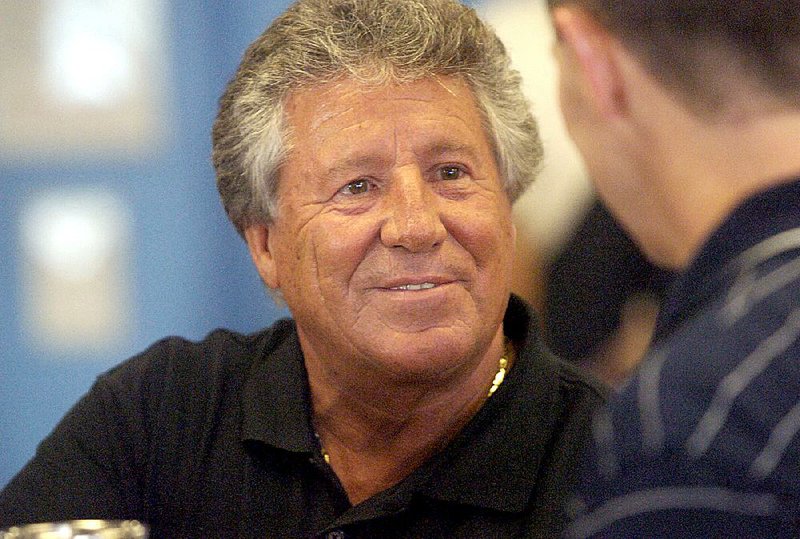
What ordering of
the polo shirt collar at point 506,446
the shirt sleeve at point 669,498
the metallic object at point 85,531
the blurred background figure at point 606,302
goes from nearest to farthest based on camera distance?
the shirt sleeve at point 669,498
the metallic object at point 85,531
the polo shirt collar at point 506,446
the blurred background figure at point 606,302

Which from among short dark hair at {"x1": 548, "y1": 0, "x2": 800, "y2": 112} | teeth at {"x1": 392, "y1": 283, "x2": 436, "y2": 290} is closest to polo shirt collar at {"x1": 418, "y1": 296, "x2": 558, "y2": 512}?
teeth at {"x1": 392, "y1": 283, "x2": 436, "y2": 290}

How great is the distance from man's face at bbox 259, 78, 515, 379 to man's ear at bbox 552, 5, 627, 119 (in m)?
0.70

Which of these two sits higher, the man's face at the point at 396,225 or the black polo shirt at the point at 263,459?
the man's face at the point at 396,225

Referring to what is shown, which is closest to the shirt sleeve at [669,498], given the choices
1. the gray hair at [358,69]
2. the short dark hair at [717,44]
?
the short dark hair at [717,44]

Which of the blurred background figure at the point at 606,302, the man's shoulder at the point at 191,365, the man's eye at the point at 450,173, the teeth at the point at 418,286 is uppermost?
the man's eye at the point at 450,173

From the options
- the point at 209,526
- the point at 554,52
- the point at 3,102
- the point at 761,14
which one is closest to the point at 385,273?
the point at 209,526

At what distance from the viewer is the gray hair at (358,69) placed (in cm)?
206

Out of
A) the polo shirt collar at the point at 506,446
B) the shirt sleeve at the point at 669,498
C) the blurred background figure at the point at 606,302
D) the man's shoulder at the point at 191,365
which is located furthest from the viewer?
the blurred background figure at the point at 606,302

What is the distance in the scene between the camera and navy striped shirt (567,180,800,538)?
1.03 meters

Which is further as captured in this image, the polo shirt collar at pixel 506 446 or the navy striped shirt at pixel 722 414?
the polo shirt collar at pixel 506 446

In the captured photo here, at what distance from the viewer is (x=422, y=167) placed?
79.9 inches

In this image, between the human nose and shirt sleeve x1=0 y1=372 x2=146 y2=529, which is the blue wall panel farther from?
the human nose

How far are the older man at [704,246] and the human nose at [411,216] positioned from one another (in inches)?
25.9

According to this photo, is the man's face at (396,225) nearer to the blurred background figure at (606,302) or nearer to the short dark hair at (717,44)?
the short dark hair at (717,44)
